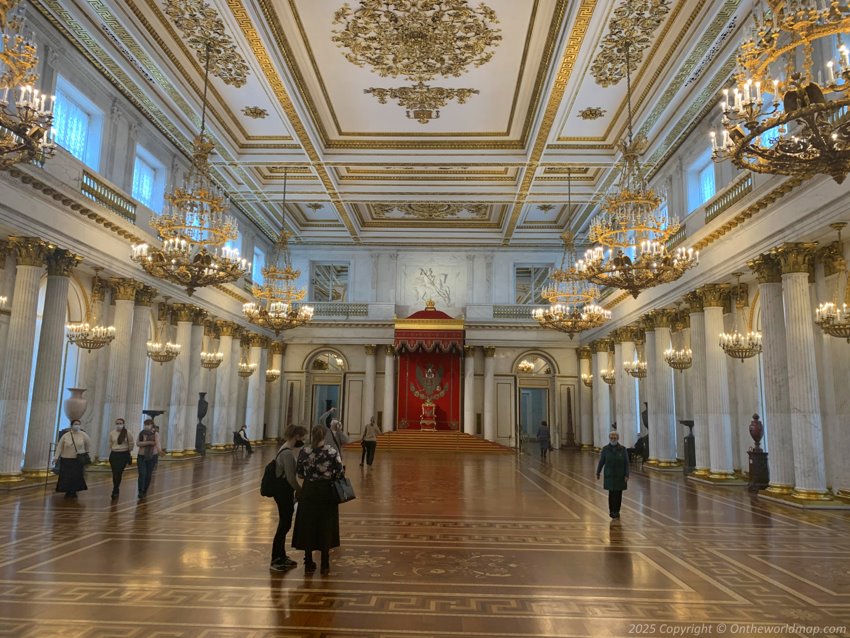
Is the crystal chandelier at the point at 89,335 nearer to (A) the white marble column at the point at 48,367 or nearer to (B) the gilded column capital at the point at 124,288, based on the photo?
(A) the white marble column at the point at 48,367

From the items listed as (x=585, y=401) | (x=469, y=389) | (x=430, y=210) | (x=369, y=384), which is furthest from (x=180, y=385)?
(x=585, y=401)

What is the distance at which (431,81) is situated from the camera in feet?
38.7

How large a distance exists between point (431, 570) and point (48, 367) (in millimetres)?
8485

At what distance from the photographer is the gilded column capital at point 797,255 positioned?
9219 mm

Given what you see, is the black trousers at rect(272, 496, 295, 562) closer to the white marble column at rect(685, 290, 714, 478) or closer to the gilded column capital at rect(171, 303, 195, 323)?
the white marble column at rect(685, 290, 714, 478)

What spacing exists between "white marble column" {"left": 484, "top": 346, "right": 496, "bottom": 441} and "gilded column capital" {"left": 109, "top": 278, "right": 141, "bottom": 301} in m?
13.2

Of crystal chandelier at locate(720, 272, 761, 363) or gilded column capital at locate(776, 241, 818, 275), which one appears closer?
gilded column capital at locate(776, 241, 818, 275)

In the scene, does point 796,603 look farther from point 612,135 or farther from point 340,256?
point 340,256

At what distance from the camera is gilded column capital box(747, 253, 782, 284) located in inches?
387

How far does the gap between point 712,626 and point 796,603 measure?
1.00 metres

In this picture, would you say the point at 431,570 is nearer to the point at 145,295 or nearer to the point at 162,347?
the point at 145,295

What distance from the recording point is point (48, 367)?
405 inches

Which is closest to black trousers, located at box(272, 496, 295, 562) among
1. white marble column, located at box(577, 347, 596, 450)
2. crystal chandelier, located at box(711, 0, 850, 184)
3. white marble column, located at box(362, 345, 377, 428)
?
crystal chandelier, located at box(711, 0, 850, 184)

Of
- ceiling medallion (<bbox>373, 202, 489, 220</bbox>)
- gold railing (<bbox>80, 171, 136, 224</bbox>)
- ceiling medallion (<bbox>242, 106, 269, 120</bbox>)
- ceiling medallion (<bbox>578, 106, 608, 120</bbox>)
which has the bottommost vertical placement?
gold railing (<bbox>80, 171, 136, 224</bbox>)
